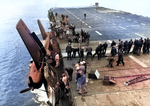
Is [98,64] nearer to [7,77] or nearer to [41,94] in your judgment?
[41,94]

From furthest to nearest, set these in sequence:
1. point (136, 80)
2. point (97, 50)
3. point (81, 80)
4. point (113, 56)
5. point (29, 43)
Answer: point (97, 50)
point (113, 56)
point (136, 80)
point (29, 43)
point (81, 80)

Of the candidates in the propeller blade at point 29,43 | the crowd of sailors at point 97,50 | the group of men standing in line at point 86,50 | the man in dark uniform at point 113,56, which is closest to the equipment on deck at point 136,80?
the crowd of sailors at point 97,50

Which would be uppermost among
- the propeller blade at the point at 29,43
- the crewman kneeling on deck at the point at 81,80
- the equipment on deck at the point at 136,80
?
the propeller blade at the point at 29,43

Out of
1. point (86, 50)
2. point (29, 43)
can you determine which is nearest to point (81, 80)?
point (29, 43)

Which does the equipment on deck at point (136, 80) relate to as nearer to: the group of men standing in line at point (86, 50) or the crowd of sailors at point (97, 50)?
the crowd of sailors at point (97, 50)

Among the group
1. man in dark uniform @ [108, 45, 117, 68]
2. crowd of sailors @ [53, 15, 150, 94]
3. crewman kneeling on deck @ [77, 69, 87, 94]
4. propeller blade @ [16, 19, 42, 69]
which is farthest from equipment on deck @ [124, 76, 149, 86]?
propeller blade @ [16, 19, 42, 69]

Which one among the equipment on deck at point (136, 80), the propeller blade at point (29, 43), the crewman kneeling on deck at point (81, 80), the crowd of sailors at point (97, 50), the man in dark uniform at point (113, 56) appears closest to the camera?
the crewman kneeling on deck at point (81, 80)

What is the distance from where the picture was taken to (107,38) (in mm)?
25656

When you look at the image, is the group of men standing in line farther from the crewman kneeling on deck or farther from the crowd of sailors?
the crewman kneeling on deck

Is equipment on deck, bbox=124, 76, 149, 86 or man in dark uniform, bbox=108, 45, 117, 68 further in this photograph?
man in dark uniform, bbox=108, 45, 117, 68

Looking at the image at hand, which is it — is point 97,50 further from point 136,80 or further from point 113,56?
point 136,80

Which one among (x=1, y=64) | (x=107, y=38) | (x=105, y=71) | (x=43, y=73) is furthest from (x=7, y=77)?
(x=107, y=38)

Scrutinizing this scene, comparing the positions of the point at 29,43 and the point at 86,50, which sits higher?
the point at 29,43

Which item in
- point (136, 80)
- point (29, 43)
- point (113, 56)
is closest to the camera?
point (29, 43)
